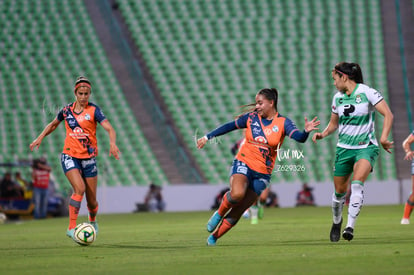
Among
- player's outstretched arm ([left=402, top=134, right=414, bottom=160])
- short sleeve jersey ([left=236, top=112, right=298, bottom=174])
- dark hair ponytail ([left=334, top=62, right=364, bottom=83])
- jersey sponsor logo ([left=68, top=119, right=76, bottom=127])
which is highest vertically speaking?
dark hair ponytail ([left=334, top=62, right=364, bottom=83])

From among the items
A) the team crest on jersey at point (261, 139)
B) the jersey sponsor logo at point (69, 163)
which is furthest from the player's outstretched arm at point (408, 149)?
the jersey sponsor logo at point (69, 163)

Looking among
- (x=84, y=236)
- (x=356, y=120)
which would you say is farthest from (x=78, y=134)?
(x=356, y=120)

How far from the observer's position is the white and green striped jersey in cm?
988

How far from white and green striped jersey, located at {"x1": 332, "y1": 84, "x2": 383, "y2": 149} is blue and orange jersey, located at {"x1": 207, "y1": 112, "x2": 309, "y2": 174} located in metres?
0.65

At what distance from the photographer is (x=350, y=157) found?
393 inches

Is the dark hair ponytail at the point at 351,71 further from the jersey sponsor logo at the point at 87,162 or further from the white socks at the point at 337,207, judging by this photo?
the jersey sponsor logo at the point at 87,162


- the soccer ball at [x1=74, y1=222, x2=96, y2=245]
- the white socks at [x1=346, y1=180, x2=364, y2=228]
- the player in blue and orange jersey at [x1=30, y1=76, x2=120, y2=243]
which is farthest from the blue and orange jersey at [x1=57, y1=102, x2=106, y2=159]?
the white socks at [x1=346, y1=180, x2=364, y2=228]

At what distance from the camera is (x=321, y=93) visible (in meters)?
31.8

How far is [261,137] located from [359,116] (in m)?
1.27

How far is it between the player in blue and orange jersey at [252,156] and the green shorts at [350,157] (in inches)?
26.7

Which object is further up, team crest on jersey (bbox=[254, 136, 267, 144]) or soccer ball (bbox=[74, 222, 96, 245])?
team crest on jersey (bbox=[254, 136, 267, 144])

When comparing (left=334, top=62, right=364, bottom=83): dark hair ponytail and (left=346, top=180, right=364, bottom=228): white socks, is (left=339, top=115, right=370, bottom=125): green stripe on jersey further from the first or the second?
(left=346, top=180, right=364, bottom=228): white socks

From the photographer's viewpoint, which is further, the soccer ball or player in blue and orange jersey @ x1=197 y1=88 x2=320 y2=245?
the soccer ball

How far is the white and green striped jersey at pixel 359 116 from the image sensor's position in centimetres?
988
